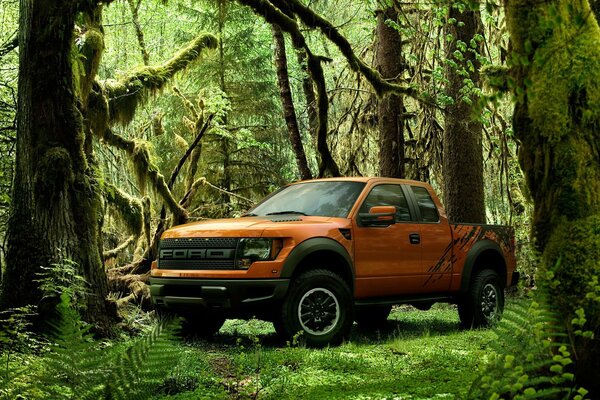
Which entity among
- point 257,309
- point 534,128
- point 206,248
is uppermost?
point 534,128

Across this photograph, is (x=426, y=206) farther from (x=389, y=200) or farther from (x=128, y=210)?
(x=128, y=210)

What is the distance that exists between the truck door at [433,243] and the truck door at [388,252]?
0.49 ft

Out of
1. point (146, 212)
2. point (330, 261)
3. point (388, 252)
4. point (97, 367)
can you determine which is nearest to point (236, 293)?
point (330, 261)

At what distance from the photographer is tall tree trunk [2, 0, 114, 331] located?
841 centimetres

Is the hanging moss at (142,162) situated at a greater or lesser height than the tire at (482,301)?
greater

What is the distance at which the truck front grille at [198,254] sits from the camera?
27.8 ft

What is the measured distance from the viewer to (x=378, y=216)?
9297mm

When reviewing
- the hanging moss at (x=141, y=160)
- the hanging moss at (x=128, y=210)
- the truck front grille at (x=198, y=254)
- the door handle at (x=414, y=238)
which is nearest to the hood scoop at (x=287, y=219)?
the truck front grille at (x=198, y=254)

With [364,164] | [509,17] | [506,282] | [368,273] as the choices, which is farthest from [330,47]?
[509,17]

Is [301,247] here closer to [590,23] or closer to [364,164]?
[590,23]

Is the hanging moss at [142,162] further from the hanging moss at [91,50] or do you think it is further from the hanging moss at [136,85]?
the hanging moss at [91,50]

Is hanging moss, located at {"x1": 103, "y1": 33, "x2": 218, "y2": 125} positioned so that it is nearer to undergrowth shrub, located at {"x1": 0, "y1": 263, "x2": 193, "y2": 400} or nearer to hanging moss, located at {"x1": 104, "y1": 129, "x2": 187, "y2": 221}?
hanging moss, located at {"x1": 104, "y1": 129, "x2": 187, "y2": 221}

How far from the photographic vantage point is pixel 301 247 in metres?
8.52

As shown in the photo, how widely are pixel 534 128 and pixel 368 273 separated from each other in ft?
15.0
